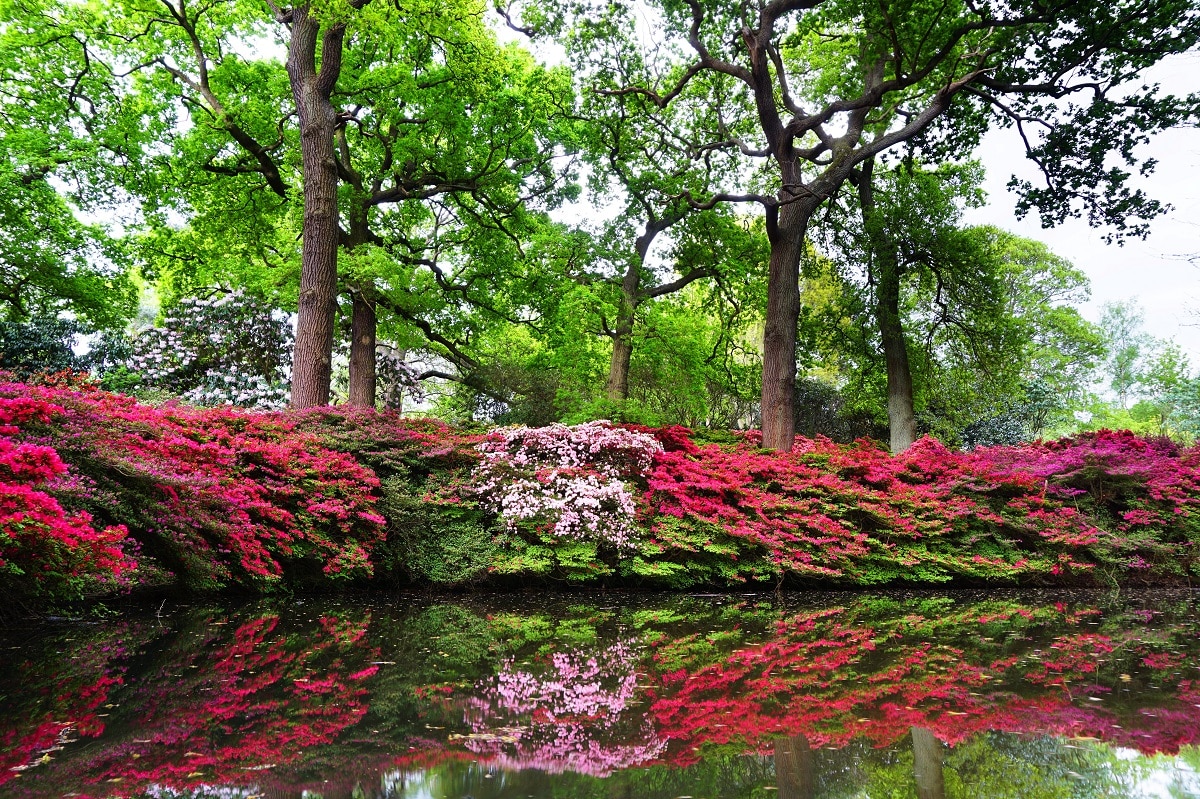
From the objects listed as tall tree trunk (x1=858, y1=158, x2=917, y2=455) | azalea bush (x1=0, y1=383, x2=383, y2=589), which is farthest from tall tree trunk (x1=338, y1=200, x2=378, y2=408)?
tall tree trunk (x1=858, y1=158, x2=917, y2=455)

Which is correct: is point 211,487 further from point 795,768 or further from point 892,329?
point 892,329

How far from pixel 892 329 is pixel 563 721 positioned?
43.9ft

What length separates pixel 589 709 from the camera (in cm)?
329

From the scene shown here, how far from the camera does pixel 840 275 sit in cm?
1634

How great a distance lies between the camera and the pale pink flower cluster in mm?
2654

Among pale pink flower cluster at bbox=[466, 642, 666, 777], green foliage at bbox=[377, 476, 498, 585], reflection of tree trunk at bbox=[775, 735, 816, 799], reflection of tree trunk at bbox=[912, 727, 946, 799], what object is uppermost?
green foliage at bbox=[377, 476, 498, 585]

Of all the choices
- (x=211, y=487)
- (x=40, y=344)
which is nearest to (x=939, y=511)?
(x=211, y=487)

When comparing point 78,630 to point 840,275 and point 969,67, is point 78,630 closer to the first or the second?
point 969,67

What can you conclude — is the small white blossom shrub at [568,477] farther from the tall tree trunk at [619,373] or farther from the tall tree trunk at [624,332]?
the tall tree trunk at [619,373]

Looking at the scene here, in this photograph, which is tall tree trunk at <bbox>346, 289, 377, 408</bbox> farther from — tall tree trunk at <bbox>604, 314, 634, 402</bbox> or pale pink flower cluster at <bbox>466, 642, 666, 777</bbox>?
pale pink flower cluster at <bbox>466, 642, 666, 777</bbox>

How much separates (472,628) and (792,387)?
24.6ft

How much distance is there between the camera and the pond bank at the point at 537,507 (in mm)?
5211

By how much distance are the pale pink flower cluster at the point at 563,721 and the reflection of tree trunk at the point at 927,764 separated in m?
0.94

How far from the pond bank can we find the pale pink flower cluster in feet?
8.94
